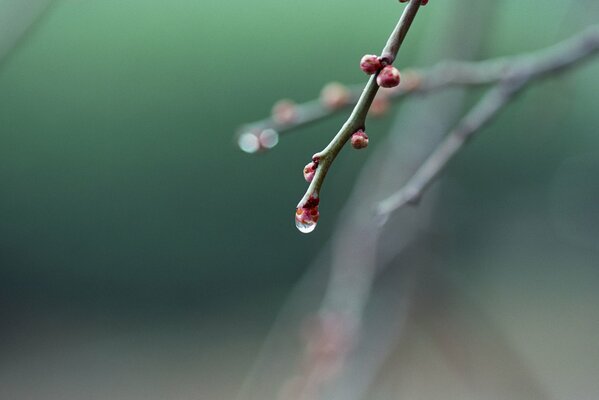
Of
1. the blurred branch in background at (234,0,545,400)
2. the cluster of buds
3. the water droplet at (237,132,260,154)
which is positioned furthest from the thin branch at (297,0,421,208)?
the blurred branch in background at (234,0,545,400)

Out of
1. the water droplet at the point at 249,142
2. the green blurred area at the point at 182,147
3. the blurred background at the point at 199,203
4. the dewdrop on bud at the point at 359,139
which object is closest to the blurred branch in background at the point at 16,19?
the water droplet at the point at 249,142

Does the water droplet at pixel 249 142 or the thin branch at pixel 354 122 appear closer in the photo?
the thin branch at pixel 354 122

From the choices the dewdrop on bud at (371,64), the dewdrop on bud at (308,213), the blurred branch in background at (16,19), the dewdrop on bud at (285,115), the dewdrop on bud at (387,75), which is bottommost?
the dewdrop on bud at (308,213)

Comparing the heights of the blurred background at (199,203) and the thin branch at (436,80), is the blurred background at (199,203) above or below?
above

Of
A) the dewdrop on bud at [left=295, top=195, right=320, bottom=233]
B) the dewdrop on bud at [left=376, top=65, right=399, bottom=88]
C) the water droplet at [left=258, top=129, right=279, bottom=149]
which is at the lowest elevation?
the dewdrop on bud at [left=295, top=195, right=320, bottom=233]

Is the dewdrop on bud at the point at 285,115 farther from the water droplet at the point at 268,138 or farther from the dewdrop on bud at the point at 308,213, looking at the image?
the dewdrop on bud at the point at 308,213

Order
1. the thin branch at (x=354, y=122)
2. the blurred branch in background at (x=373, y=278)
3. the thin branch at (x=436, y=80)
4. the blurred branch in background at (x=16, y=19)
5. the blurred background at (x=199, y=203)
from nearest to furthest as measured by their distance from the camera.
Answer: the thin branch at (x=354, y=122)
the blurred branch in background at (x=16, y=19)
the thin branch at (x=436, y=80)
the blurred branch in background at (x=373, y=278)
the blurred background at (x=199, y=203)

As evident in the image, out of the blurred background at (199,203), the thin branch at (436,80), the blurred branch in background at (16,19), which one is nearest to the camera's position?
the blurred branch in background at (16,19)

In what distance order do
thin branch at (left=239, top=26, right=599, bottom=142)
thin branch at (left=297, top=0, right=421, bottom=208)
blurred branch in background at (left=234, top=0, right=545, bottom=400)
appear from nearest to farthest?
thin branch at (left=297, top=0, right=421, bottom=208) → thin branch at (left=239, top=26, right=599, bottom=142) → blurred branch in background at (left=234, top=0, right=545, bottom=400)

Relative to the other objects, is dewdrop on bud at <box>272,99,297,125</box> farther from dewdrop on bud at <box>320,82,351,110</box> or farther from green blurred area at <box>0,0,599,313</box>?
green blurred area at <box>0,0,599,313</box>
